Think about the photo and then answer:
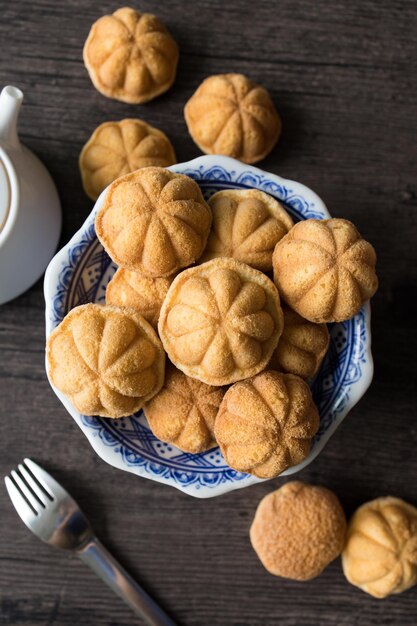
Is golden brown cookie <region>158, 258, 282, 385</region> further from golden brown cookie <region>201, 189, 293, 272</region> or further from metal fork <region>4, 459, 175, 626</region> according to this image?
metal fork <region>4, 459, 175, 626</region>

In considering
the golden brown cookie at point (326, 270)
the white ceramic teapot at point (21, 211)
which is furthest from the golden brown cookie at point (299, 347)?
Result: the white ceramic teapot at point (21, 211)

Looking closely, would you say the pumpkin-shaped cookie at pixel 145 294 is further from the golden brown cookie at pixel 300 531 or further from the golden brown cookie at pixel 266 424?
the golden brown cookie at pixel 300 531

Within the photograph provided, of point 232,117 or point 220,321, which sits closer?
point 220,321

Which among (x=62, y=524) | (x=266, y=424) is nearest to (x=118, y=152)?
(x=266, y=424)

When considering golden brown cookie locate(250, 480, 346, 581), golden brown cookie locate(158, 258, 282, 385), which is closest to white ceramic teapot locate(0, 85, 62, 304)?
golden brown cookie locate(158, 258, 282, 385)

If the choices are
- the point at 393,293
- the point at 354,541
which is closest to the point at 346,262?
the point at 393,293

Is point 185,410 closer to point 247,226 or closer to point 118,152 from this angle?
point 247,226
